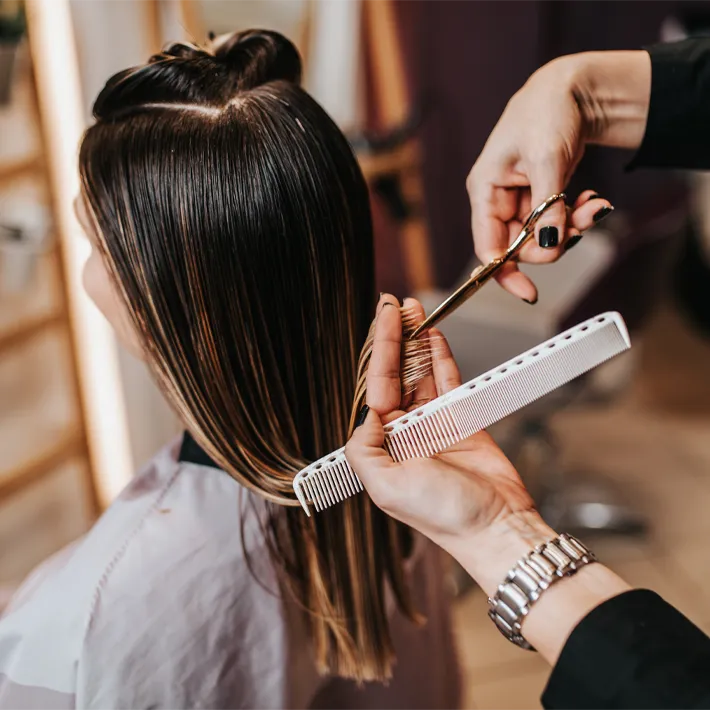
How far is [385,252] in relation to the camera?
270 centimetres

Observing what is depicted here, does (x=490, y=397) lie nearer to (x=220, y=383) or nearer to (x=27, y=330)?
(x=220, y=383)

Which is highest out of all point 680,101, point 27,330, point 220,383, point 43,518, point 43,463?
point 680,101

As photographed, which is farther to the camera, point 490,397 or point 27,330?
point 27,330

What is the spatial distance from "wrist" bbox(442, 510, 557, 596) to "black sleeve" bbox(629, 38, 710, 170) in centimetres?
50

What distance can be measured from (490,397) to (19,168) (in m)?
1.25

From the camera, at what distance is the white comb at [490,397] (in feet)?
1.81

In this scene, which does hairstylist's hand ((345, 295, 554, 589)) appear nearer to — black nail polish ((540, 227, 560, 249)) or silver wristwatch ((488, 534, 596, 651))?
silver wristwatch ((488, 534, 596, 651))

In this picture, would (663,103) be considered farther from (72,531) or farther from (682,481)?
(682,481)

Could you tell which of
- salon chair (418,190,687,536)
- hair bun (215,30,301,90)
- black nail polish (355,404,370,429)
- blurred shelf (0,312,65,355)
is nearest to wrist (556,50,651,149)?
hair bun (215,30,301,90)

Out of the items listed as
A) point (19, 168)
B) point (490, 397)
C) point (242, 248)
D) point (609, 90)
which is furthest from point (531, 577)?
point (19, 168)

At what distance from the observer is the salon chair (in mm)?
1841

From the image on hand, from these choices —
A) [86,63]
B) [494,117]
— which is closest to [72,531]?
[86,63]

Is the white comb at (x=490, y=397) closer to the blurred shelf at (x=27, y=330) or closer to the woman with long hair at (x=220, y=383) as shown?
the woman with long hair at (x=220, y=383)

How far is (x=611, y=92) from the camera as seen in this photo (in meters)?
0.83
